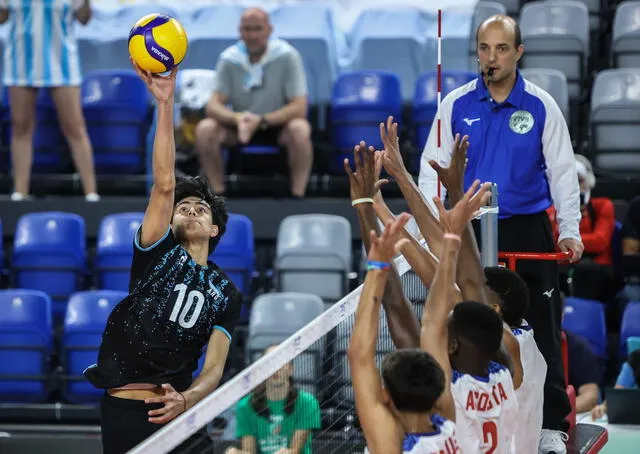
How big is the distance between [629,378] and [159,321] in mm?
3720

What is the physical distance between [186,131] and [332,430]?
19.6 ft

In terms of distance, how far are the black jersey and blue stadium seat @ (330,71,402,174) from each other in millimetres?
5357

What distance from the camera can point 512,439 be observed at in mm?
4668

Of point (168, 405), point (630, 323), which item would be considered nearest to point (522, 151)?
point (168, 405)

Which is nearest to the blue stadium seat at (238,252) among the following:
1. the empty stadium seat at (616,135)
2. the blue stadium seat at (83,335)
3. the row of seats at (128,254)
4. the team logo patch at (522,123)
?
the row of seats at (128,254)

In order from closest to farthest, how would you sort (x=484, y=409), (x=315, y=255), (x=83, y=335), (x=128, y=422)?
(x=484, y=409) → (x=128, y=422) → (x=83, y=335) → (x=315, y=255)

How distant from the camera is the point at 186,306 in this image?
486 cm

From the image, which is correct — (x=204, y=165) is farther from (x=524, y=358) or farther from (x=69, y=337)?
(x=524, y=358)

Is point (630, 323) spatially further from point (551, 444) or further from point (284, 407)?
point (284, 407)

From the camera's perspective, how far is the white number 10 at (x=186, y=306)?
4.84m

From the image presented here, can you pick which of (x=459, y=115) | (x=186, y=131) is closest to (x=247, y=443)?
(x=459, y=115)

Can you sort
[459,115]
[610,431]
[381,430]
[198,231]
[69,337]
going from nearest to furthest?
[381,430]
[198,231]
[459,115]
[610,431]
[69,337]

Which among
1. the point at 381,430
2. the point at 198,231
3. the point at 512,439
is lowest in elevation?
the point at 512,439

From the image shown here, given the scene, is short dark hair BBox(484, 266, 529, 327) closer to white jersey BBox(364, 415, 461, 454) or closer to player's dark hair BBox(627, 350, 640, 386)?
white jersey BBox(364, 415, 461, 454)
